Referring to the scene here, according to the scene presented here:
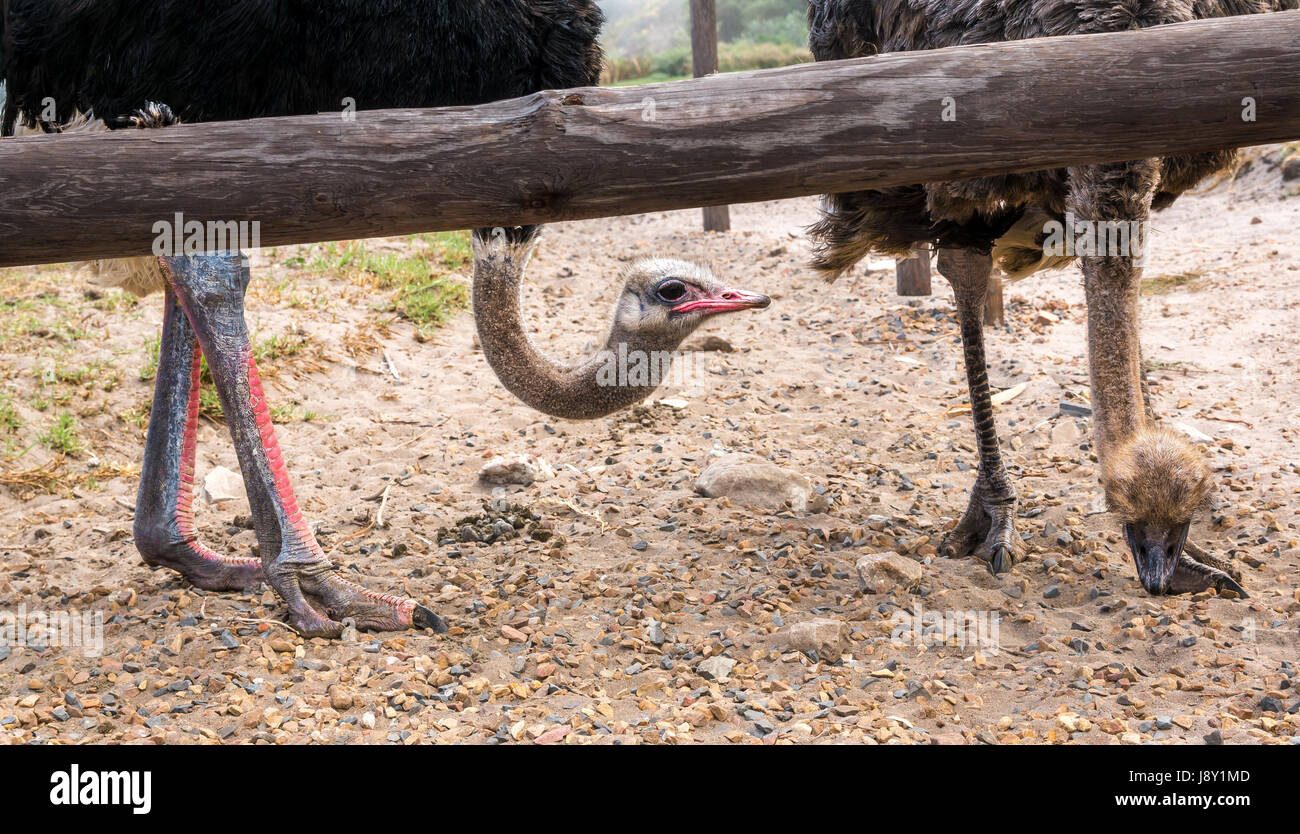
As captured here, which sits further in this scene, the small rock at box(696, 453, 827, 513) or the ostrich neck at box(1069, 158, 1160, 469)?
the small rock at box(696, 453, 827, 513)

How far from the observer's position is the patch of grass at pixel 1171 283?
739cm

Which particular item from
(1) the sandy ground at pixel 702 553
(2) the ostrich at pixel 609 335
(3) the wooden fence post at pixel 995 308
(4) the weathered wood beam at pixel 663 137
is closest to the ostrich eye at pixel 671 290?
(2) the ostrich at pixel 609 335

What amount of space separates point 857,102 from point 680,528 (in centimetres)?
223

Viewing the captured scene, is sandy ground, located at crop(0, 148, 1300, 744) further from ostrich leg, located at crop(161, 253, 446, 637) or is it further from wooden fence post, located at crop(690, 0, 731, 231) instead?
wooden fence post, located at crop(690, 0, 731, 231)

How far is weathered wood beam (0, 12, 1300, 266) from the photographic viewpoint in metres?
2.67

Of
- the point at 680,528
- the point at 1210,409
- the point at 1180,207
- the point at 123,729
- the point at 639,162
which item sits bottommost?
the point at 123,729

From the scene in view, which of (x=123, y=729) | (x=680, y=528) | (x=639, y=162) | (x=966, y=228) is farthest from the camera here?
(x=680, y=528)

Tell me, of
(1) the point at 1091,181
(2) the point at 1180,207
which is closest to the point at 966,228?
(1) the point at 1091,181

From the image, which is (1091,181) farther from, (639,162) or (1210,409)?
(1210,409)

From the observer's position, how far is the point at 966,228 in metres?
4.24

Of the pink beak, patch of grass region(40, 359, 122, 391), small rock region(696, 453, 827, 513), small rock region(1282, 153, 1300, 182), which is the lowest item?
small rock region(696, 453, 827, 513)

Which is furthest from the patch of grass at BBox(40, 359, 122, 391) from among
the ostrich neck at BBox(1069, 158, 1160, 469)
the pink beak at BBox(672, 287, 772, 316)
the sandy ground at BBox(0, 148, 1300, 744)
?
the ostrich neck at BBox(1069, 158, 1160, 469)

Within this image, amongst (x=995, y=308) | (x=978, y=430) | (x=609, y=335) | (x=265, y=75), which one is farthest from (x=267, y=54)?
(x=995, y=308)

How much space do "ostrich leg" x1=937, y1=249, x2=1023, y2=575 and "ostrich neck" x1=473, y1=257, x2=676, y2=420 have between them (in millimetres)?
1181
